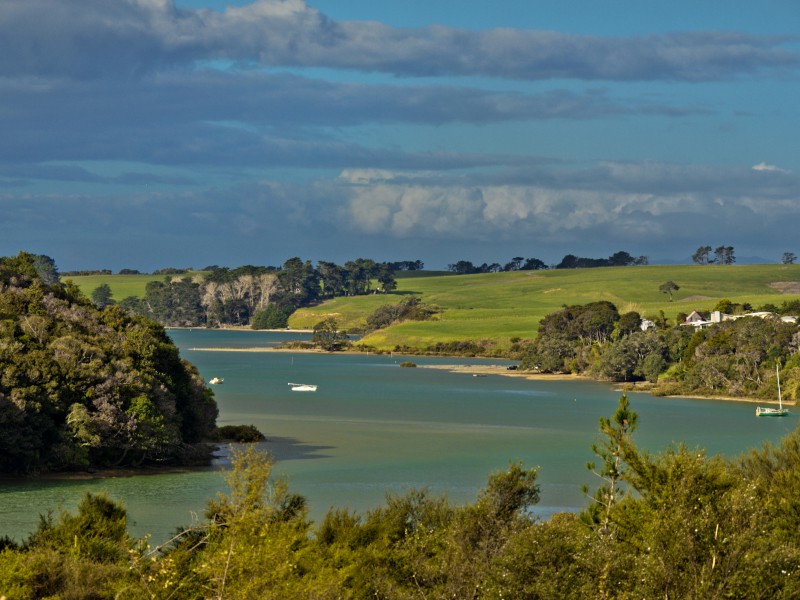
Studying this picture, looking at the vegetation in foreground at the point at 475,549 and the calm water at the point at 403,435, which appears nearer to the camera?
the vegetation in foreground at the point at 475,549

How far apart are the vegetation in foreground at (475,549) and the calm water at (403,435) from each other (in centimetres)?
344

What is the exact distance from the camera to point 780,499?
2472cm

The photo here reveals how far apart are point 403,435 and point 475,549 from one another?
4364 cm

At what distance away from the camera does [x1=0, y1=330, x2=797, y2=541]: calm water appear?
41438mm

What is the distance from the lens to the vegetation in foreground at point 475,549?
1686 centimetres

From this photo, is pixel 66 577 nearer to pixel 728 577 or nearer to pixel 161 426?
pixel 728 577

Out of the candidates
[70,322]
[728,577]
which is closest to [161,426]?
[70,322]

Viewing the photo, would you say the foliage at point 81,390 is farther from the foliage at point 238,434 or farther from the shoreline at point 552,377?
the shoreline at point 552,377

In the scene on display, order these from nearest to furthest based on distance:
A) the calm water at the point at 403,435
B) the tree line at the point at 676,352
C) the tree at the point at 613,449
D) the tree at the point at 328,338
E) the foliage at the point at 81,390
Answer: the tree at the point at 613,449
the calm water at the point at 403,435
the foliage at the point at 81,390
the tree line at the point at 676,352
the tree at the point at 328,338

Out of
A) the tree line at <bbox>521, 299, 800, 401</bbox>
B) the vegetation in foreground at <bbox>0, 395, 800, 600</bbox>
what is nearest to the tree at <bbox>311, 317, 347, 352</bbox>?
the tree line at <bbox>521, 299, 800, 401</bbox>

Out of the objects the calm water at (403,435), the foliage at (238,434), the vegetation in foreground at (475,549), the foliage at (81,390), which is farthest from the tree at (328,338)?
the vegetation in foreground at (475,549)

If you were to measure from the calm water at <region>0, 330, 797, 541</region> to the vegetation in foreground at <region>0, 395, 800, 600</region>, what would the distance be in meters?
3.44

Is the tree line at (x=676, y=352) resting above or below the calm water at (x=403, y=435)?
above

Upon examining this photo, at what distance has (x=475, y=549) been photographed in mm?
22406
